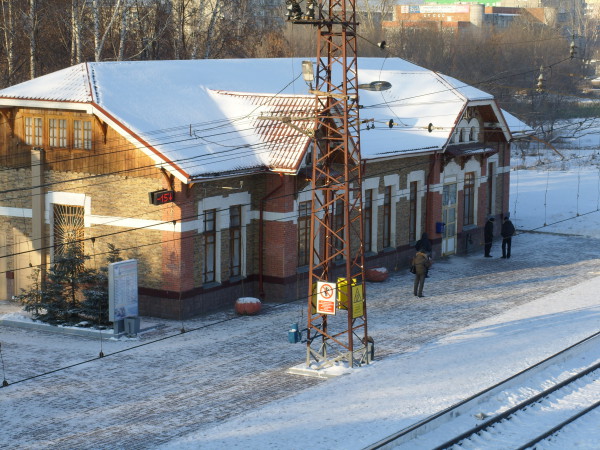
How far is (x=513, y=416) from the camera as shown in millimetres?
20609

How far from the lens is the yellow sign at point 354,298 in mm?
23172

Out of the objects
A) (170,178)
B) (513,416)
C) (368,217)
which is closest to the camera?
(513,416)

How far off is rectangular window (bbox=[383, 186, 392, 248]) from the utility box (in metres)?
11.0

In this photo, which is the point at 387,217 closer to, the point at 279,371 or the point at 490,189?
the point at 490,189

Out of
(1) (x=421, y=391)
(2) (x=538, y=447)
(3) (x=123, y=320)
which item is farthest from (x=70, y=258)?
(2) (x=538, y=447)

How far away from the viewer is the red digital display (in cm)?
2664

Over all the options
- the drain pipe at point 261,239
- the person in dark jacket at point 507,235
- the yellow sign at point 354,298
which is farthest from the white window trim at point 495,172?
the yellow sign at point 354,298

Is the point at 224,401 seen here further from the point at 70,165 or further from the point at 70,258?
the point at 70,165

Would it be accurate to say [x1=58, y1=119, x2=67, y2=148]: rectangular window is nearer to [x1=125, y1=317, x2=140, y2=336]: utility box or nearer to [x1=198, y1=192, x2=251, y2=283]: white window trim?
[x1=198, y1=192, x2=251, y2=283]: white window trim

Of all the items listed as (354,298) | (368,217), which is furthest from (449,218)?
(354,298)

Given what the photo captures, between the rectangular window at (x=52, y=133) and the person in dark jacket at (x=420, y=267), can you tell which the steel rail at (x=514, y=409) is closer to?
the person in dark jacket at (x=420, y=267)

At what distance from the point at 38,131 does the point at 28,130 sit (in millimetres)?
308

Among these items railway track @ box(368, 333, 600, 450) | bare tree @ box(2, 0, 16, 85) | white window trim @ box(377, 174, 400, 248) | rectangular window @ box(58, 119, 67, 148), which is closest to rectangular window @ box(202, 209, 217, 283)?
rectangular window @ box(58, 119, 67, 148)

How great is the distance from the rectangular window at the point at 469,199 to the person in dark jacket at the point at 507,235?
2.10 meters
